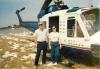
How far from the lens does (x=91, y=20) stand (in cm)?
1253

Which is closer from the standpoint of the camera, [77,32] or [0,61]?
[77,32]

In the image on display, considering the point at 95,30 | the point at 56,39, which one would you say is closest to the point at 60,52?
the point at 56,39

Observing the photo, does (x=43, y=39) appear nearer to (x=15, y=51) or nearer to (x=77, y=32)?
(x=77, y=32)

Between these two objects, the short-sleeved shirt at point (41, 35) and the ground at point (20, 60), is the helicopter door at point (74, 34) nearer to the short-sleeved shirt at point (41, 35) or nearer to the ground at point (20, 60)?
the ground at point (20, 60)

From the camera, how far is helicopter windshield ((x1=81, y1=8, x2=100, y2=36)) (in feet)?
40.1

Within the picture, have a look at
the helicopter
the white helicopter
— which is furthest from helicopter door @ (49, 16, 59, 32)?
the white helicopter

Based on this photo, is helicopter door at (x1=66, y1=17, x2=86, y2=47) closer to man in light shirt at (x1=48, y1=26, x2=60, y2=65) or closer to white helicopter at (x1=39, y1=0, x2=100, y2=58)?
white helicopter at (x1=39, y1=0, x2=100, y2=58)

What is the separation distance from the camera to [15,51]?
17.2 metres

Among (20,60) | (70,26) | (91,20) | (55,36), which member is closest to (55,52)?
(55,36)

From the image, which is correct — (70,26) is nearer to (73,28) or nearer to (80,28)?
(73,28)

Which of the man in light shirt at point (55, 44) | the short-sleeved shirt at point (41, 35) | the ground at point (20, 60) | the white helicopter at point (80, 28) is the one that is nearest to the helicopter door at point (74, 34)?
the white helicopter at point (80, 28)

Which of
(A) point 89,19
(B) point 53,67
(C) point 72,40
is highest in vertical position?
(A) point 89,19

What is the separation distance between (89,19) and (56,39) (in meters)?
2.02

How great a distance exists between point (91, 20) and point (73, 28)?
3.52 ft
